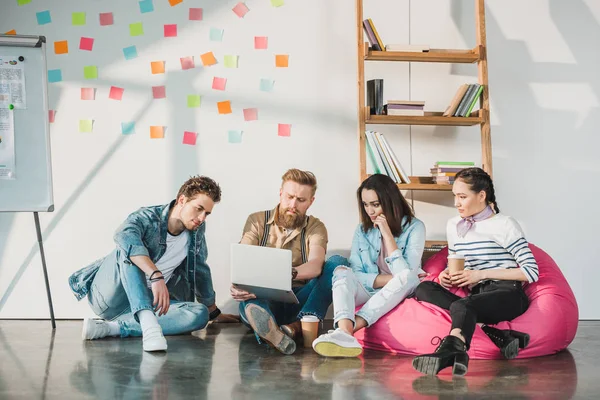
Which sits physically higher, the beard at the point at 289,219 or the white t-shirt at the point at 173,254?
the beard at the point at 289,219

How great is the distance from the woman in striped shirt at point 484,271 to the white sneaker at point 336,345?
371 millimetres

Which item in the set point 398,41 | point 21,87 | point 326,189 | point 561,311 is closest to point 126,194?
point 21,87

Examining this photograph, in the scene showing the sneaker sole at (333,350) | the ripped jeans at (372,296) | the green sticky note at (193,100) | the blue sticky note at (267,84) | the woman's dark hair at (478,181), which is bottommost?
the sneaker sole at (333,350)

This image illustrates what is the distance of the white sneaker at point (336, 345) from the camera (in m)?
2.54

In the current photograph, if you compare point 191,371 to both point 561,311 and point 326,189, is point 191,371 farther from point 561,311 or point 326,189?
point 326,189

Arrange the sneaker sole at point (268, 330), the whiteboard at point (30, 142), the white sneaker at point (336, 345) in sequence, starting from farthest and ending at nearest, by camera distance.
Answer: the whiteboard at point (30, 142) < the sneaker sole at point (268, 330) < the white sneaker at point (336, 345)

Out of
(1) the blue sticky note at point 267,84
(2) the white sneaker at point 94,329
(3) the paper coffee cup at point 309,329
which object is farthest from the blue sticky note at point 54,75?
(3) the paper coffee cup at point 309,329

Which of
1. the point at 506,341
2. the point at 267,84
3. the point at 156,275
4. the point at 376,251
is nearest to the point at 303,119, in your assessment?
the point at 267,84

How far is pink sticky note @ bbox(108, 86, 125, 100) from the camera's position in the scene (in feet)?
13.0

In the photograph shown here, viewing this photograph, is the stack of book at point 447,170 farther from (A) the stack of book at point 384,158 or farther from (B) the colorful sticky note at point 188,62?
(B) the colorful sticky note at point 188,62

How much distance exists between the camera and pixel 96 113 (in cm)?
396

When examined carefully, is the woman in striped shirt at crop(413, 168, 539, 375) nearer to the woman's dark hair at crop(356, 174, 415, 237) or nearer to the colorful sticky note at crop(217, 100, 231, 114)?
the woman's dark hair at crop(356, 174, 415, 237)

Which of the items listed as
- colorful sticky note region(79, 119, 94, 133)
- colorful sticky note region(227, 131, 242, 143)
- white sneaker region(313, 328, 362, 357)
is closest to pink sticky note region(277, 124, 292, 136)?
colorful sticky note region(227, 131, 242, 143)

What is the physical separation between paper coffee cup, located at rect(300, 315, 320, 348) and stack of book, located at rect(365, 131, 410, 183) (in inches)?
44.1
